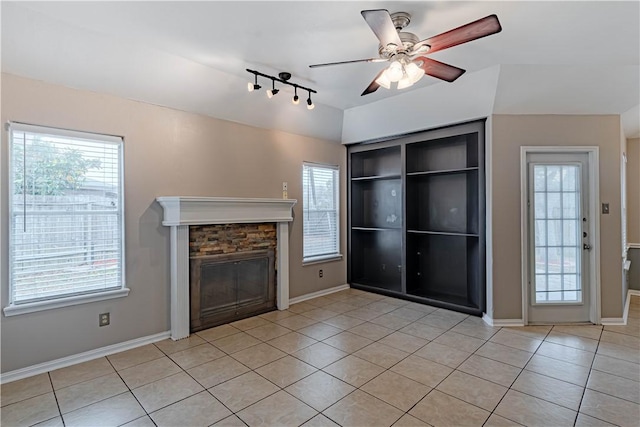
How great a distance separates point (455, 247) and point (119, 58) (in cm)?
463

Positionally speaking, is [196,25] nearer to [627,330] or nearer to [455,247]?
[455,247]

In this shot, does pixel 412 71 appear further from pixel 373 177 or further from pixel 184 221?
pixel 373 177

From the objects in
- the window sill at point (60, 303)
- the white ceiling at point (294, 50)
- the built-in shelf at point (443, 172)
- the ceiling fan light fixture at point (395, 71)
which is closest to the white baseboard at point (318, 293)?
the built-in shelf at point (443, 172)

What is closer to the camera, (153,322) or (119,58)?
(119,58)

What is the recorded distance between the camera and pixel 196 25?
8.77 feet

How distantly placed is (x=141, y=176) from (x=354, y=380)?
2834 millimetres

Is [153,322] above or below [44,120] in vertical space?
below

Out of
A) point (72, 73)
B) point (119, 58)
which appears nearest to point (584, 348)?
point (119, 58)

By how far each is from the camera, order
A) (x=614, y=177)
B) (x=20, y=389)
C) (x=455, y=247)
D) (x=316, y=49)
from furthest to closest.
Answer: (x=455, y=247), (x=614, y=177), (x=316, y=49), (x=20, y=389)

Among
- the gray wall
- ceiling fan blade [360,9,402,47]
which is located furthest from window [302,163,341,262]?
ceiling fan blade [360,9,402,47]

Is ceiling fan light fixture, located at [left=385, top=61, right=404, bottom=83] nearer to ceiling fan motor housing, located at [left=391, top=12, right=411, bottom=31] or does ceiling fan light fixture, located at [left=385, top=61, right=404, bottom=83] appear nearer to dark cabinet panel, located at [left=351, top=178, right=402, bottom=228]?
ceiling fan motor housing, located at [left=391, top=12, right=411, bottom=31]

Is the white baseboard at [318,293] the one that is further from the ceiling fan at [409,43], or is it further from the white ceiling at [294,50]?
the ceiling fan at [409,43]

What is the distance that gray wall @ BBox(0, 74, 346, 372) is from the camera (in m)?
2.82

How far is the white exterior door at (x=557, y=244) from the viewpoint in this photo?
3.98m
